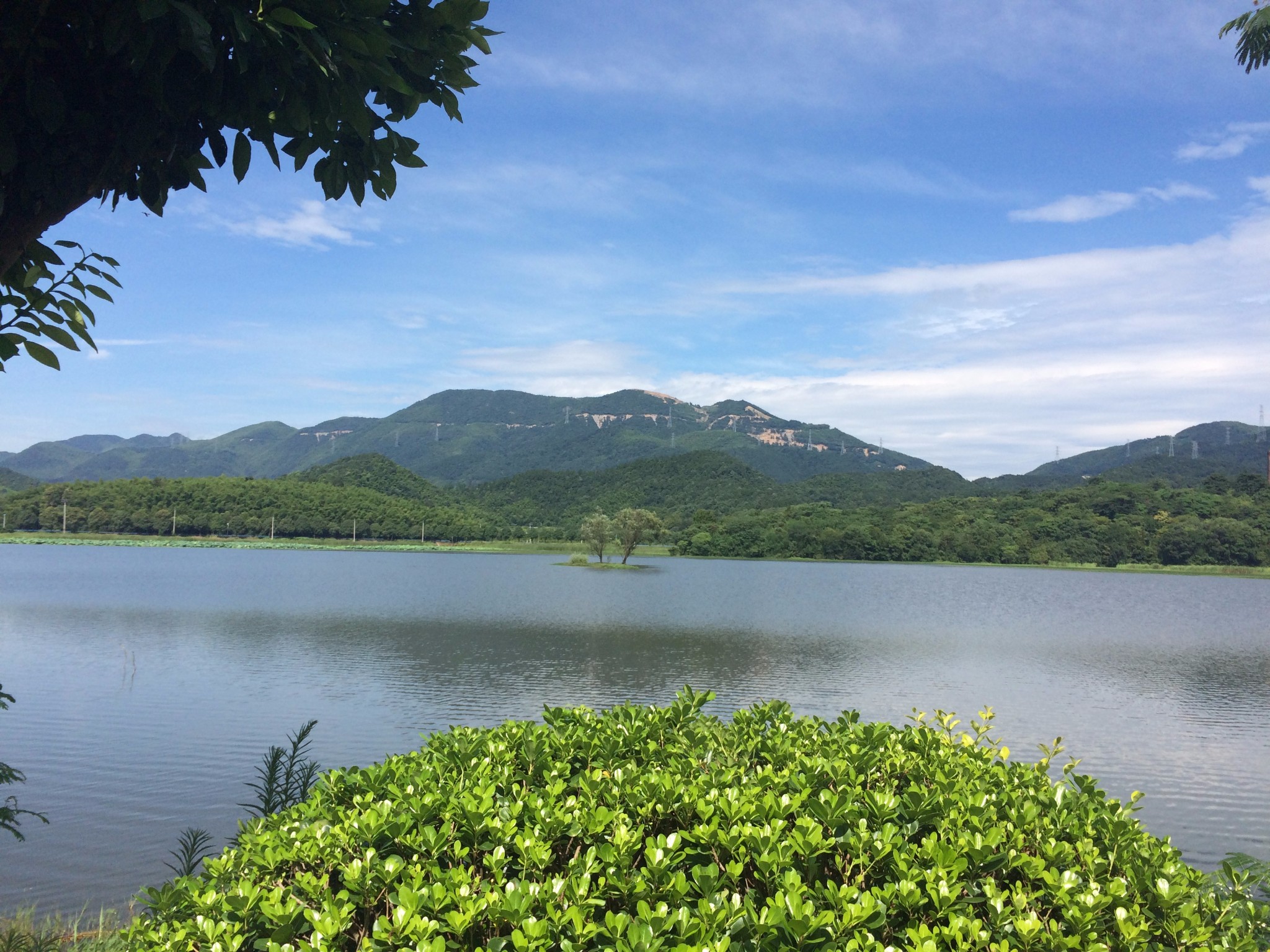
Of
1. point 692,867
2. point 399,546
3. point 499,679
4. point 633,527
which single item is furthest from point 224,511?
point 692,867

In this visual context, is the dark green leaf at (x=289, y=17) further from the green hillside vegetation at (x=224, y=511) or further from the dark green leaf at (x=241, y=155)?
the green hillside vegetation at (x=224, y=511)

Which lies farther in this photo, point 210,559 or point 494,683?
point 210,559

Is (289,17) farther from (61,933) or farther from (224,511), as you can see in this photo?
(224,511)

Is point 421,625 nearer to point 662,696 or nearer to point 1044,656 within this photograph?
point 662,696

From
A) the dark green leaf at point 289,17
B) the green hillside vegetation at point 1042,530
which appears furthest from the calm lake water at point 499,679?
the green hillside vegetation at point 1042,530

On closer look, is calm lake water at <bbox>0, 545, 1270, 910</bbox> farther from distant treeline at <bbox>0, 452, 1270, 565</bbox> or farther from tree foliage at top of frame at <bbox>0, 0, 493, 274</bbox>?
distant treeline at <bbox>0, 452, 1270, 565</bbox>

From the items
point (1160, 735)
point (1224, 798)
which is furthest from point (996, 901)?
point (1160, 735)

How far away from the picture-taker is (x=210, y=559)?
320 ft

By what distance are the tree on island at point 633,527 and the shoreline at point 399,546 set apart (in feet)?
84.1

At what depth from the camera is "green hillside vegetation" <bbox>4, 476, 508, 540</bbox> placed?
495ft

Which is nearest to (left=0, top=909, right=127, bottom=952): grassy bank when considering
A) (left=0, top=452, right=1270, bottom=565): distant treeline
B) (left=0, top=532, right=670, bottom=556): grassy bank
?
(left=0, top=532, right=670, bottom=556): grassy bank

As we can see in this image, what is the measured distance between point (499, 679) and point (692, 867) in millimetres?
20878

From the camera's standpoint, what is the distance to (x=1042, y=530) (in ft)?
424

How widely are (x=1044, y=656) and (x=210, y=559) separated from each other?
96153 millimetres
